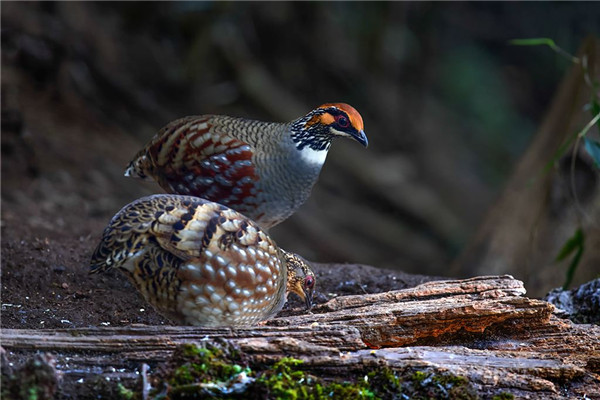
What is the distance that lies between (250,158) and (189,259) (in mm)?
1440

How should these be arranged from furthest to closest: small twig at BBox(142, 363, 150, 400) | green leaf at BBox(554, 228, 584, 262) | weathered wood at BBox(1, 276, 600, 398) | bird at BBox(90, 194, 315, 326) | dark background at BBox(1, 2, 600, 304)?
dark background at BBox(1, 2, 600, 304), green leaf at BBox(554, 228, 584, 262), bird at BBox(90, 194, 315, 326), weathered wood at BBox(1, 276, 600, 398), small twig at BBox(142, 363, 150, 400)

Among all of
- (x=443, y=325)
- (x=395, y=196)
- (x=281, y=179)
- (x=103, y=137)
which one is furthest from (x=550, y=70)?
(x=443, y=325)

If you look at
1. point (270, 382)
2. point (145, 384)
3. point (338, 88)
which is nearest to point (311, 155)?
point (270, 382)

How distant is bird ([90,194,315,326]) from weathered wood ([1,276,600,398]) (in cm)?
25

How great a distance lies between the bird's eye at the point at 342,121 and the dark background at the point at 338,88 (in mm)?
4212

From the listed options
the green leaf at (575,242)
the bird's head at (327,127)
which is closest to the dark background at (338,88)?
the bird's head at (327,127)

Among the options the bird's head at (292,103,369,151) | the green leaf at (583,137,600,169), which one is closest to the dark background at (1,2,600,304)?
the bird's head at (292,103,369,151)

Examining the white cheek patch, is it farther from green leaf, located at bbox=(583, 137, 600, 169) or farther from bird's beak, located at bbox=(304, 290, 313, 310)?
green leaf, located at bbox=(583, 137, 600, 169)

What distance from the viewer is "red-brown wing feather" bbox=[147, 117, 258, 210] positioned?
5.18 m

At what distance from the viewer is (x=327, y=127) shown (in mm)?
5273

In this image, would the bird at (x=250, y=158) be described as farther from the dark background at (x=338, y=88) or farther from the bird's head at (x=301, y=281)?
the dark background at (x=338, y=88)

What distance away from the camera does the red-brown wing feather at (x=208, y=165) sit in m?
5.18

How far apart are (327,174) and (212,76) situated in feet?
7.93

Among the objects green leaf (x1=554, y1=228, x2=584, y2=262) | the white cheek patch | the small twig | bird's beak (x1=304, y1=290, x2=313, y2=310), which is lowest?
the small twig
